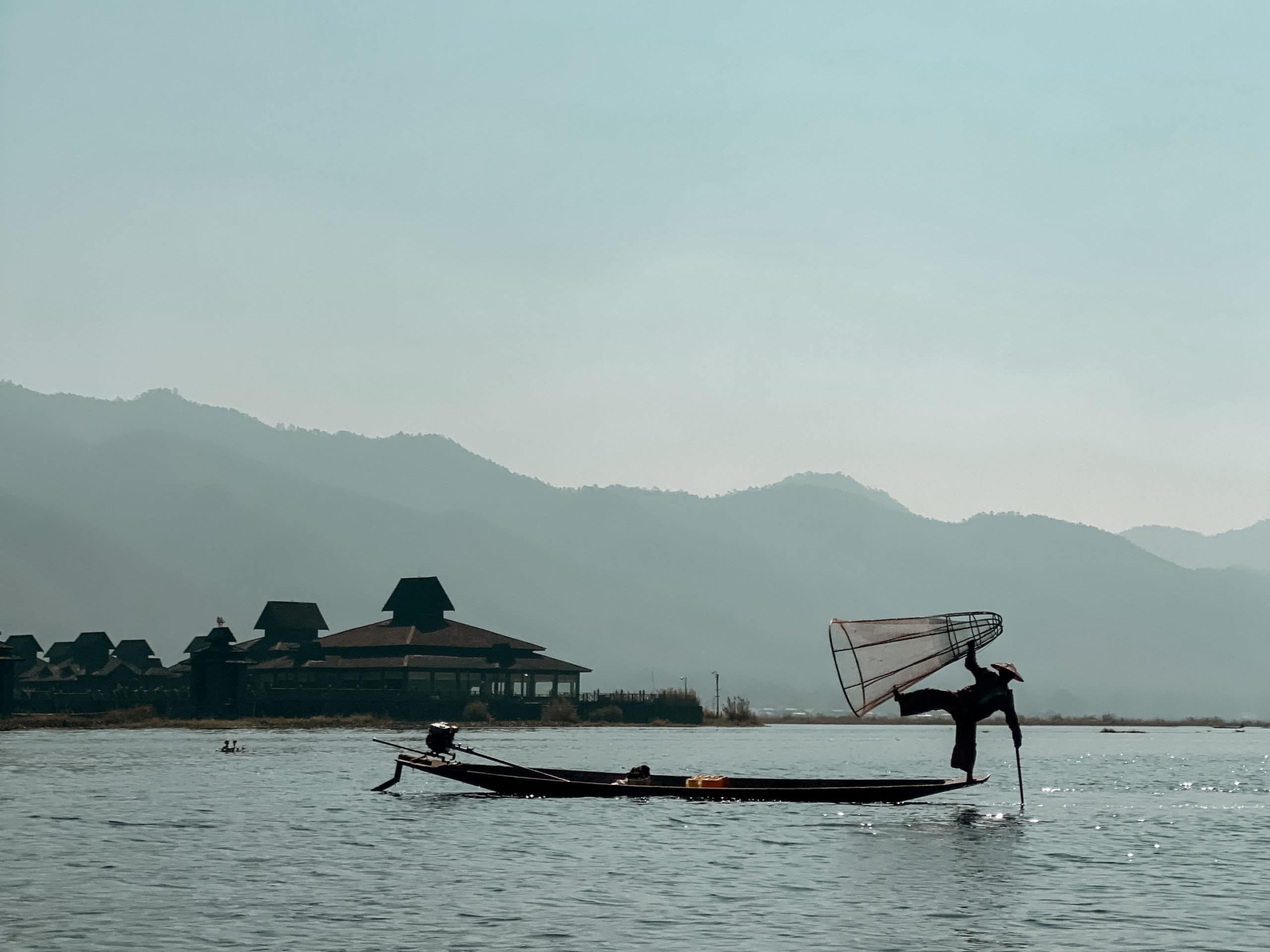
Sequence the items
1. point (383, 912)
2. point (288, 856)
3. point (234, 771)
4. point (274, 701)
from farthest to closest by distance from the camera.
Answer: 1. point (274, 701)
2. point (234, 771)
3. point (288, 856)
4. point (383, 912)

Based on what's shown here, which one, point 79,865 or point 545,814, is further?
point 545,814

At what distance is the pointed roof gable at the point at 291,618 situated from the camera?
164m

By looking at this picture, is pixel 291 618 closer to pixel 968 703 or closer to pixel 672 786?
pixel 672 786

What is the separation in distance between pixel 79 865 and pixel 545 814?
17650mm

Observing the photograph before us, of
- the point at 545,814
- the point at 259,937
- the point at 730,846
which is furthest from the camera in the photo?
the point at 545,814

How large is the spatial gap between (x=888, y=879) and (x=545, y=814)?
59.3 ft

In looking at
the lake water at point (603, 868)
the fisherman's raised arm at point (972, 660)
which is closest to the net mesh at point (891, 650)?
the fisherman's raised arm at point (972, 660)

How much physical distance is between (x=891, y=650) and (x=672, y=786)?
9173 mm

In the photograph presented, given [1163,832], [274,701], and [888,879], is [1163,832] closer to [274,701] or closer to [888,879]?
[888,879]

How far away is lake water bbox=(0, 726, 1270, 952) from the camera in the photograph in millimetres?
25156

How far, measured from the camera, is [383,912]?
2716 centimetres

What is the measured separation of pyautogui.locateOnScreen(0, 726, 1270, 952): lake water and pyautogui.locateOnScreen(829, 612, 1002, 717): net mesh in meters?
4.31

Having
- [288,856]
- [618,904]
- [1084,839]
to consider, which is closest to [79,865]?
[288,856]

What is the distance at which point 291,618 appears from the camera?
165 metres
